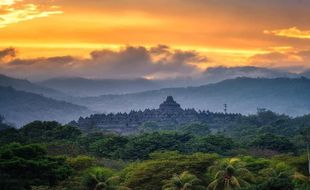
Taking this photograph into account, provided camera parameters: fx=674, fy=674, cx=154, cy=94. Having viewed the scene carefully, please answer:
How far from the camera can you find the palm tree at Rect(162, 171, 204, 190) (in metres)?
64.3

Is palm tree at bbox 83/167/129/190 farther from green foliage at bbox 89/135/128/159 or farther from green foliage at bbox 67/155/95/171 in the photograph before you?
green foliage at bbox 89/135/128/159

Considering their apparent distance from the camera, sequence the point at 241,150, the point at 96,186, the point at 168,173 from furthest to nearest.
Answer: the point at 241,150
the point at 168,173
the point at 96,186

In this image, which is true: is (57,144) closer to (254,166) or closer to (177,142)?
(177,142)

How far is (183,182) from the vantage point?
65000 millimetres

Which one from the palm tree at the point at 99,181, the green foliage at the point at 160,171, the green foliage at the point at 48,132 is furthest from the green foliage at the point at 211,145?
the palm tree at the point at 99,181

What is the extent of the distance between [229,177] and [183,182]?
14.7ft

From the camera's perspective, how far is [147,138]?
4363 inches

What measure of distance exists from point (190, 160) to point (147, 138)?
121 ft

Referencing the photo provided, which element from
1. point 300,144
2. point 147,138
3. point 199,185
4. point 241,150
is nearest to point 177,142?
point 147,138

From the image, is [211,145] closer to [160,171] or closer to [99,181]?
[160,171]

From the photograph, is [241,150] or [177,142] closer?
[241,150]

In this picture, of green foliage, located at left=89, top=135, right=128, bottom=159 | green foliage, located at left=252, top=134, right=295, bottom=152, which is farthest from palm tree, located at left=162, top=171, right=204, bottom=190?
green foliage, located at left=252, top=134, right=295, bottom=152

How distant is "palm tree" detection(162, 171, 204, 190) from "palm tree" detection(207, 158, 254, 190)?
1.47 metres

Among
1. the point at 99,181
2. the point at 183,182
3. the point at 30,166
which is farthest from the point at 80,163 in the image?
the point at 183,182
